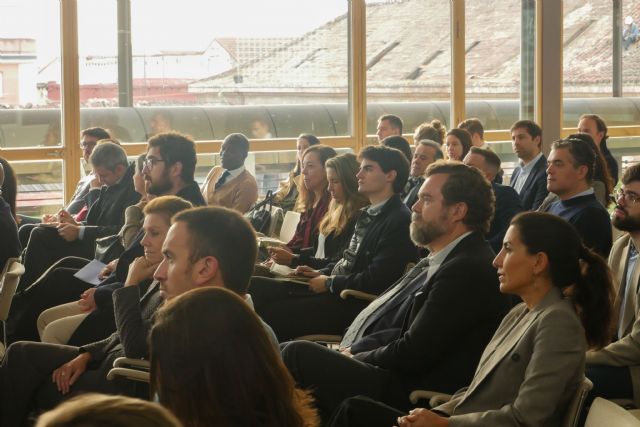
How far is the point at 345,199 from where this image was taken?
5.38 metres

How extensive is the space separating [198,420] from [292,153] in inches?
308

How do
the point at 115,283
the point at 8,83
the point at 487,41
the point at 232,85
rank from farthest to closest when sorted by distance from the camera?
1. the point at 487,41
2. the point at 232,85
3. the point at 8,83
4. the point at 115,283

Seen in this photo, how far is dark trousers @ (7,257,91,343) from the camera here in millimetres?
5539

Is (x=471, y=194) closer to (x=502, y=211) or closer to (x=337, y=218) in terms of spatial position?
(x=337, y=218)

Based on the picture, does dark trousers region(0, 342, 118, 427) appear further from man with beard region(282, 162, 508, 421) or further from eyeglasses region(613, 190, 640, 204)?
eyeglasses region(613, 190, 640, 204)

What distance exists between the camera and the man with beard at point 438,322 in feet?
11.2

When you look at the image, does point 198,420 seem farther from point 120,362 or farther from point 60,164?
point 60,164

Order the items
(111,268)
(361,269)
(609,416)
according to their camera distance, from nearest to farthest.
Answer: (609,416) < (361,269) < (111,268)

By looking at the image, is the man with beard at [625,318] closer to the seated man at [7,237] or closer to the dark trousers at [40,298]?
the dark trousers at [40,298]

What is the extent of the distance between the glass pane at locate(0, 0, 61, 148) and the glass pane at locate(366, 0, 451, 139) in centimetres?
317

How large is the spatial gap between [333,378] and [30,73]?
5.86 m

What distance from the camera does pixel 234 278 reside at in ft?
9.83

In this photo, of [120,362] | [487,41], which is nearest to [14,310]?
[120,362]

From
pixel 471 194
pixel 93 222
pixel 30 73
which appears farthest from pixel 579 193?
pixel 30 73
